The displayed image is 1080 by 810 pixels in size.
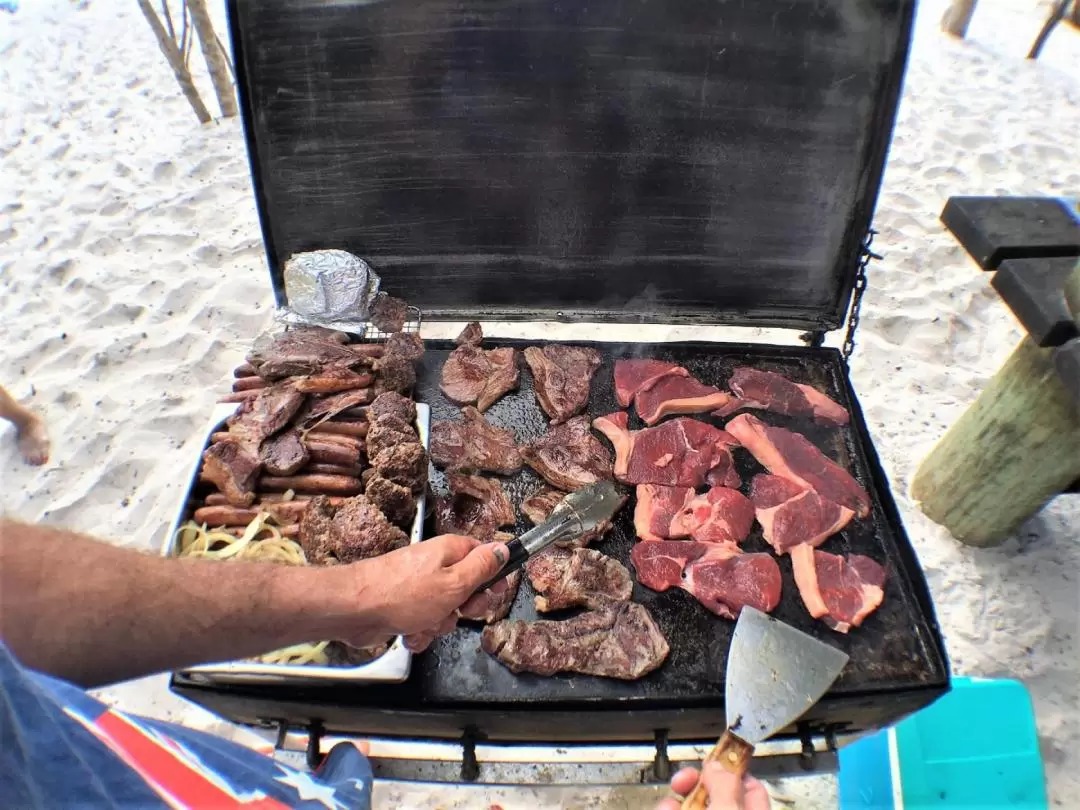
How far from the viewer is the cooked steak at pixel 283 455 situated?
8.74 ft

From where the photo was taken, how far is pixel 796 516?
2.71 m

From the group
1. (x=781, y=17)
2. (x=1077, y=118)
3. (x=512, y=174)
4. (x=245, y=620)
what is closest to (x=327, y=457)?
(x=245, y=620)

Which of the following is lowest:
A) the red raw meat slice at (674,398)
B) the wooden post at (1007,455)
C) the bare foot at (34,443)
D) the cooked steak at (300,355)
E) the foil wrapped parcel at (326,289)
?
the bare foot at (34,443)

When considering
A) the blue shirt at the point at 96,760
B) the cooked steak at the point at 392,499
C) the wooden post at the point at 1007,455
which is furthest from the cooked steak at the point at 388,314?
the wooden post at the point at 1007,455

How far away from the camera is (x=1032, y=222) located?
3174 mm

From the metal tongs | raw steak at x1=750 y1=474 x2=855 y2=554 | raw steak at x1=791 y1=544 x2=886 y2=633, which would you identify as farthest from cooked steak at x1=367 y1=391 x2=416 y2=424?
raw steak at x1=791 y1=544 x2=886 y2=633

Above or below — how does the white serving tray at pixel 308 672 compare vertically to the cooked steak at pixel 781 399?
below

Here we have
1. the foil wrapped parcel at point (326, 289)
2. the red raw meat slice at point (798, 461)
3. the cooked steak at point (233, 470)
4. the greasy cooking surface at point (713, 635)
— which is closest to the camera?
the greasy cooking surface at point (713, 635)

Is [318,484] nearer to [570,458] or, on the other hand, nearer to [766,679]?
[570,458]

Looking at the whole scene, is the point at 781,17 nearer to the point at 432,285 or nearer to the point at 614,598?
the point at 432,285

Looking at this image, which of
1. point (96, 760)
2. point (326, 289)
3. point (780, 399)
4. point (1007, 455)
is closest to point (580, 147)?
point (326, 289)

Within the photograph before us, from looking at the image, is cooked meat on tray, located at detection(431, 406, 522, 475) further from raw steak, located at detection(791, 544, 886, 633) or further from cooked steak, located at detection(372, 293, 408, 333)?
raw steak, located at detection(791, 544, 886, 633)

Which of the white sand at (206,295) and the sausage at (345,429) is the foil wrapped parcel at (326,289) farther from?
the white sand at (206,295)

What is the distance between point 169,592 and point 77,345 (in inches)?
149
